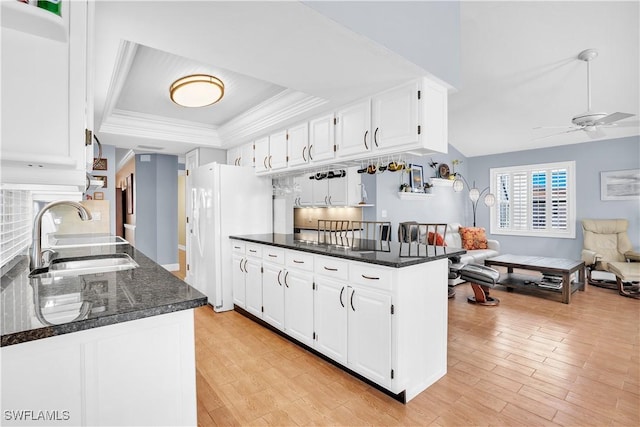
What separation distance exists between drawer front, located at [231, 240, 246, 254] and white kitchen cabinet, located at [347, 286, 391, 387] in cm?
184

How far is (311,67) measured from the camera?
87.8 inches

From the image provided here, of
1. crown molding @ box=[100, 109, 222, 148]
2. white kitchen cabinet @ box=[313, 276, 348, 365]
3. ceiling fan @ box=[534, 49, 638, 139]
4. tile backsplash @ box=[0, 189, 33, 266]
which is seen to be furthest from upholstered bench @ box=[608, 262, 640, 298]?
tile backsplash @ box=[0, 189, 33, 266]

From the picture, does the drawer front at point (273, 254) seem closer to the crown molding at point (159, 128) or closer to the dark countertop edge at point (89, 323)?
the dark countertop edge at point (89, 323)

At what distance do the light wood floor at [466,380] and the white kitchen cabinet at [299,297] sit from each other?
0.17 metres

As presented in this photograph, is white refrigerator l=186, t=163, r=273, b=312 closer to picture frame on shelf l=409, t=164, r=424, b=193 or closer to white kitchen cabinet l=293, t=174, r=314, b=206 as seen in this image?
white kitchen cabinet l=293, t=174, r=314, b=206

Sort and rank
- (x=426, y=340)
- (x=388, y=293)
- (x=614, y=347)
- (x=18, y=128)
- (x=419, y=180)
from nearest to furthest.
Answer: (x=18, y=128) → (x=388, y=293) → (x=426, y=340) → (x=614, y=347) → (x=419, y=180)

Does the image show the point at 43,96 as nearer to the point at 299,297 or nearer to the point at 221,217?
the point at 299,297

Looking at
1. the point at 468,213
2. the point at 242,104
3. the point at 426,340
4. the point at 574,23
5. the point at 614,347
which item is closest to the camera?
the point at 426,340

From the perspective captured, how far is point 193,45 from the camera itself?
1.90 m

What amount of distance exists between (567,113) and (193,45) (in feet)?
18.0

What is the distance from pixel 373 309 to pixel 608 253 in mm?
5439

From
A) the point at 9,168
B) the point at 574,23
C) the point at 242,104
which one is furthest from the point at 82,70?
the point at 574,23

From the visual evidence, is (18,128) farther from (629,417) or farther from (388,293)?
(629,417)

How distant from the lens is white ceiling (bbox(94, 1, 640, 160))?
1717 mm
